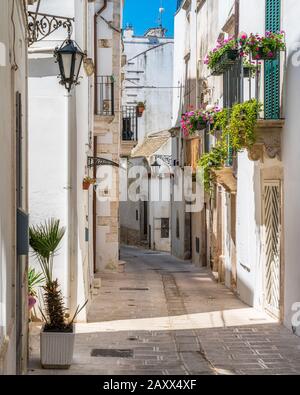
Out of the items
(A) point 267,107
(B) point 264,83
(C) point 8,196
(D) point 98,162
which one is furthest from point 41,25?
(D) point 98,162

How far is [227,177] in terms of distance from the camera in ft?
65.4

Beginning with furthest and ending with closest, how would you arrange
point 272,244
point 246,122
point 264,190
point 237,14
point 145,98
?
point 145,98
point 237,14
point 264,190
point 272,244
point 246,122

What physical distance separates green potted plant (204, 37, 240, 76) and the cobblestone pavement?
16.4 ft

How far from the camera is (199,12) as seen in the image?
96.6 feet

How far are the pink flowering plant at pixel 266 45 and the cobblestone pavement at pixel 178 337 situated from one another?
4.79 meters

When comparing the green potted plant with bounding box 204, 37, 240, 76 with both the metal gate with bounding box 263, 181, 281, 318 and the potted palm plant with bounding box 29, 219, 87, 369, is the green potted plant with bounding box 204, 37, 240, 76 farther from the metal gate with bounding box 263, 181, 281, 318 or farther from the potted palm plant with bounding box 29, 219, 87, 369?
the potted palm plant with bounding box 29, 219, 87, 369

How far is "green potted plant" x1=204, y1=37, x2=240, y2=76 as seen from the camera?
1521 cm

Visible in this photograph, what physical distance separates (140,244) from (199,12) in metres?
16.9

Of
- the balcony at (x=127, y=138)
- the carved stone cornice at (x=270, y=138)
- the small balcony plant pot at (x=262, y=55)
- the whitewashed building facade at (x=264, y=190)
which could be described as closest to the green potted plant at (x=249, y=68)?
the whitewashed building facade at (x=264, y=190)

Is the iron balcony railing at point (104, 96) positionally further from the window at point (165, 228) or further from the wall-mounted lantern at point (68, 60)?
the window at point (165, 228)

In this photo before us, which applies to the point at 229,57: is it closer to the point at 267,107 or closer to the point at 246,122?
the point at 267,107

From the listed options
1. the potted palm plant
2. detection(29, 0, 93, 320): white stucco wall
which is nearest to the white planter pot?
the potted palm plant

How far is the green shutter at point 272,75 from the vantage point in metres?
14.4

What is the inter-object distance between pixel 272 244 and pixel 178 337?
132 inches
